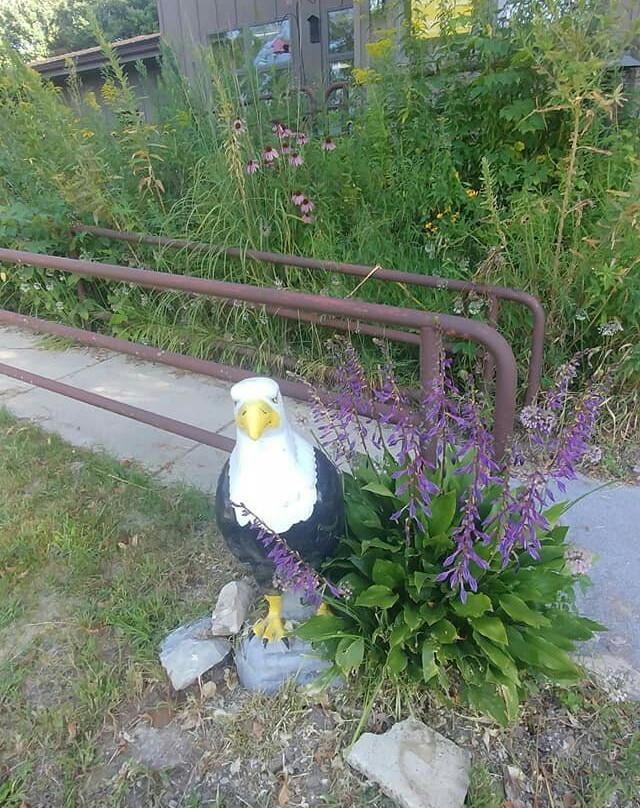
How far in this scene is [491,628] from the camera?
→ 1.58 metres

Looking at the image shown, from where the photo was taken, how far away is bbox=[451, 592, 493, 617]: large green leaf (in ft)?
5.21

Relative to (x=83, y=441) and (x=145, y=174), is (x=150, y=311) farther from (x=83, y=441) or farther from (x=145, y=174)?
(x=83, y=441)

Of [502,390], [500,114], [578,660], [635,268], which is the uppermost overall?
[500,114]

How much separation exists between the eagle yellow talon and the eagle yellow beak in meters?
0.63

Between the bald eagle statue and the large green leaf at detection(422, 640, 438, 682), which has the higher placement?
the bald eagle statue

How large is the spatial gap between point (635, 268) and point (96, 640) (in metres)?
2.71

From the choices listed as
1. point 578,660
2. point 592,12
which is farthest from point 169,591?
point 592,12

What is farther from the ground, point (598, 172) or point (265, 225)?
point (598, 172)

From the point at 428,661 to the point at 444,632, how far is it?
3.7 inches

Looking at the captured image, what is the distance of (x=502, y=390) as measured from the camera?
63.4 inches

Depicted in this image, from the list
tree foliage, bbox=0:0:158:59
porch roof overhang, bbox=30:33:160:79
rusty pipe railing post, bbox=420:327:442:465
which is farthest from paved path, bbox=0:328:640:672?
tree foliage, bbox=0:0:158:59

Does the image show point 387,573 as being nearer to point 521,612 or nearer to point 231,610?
point 521,612

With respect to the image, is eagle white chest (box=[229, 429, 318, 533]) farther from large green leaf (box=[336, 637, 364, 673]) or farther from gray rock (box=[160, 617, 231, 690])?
gray rock (box=[160, 617, 231, 690])

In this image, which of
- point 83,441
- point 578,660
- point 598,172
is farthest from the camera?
point 83,441
